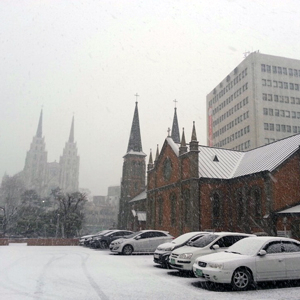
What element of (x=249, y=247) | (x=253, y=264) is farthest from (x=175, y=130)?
(x=253, y=264)

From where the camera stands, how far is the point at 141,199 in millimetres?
54031

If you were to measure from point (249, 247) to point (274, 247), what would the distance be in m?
0.78

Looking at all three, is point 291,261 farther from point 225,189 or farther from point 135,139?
point 135,139

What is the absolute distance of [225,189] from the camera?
107 ft

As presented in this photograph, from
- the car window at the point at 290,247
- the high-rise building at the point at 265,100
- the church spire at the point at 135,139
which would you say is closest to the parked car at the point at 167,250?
the car window at the point at 290,247

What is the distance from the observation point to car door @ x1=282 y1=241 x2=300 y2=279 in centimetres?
1018

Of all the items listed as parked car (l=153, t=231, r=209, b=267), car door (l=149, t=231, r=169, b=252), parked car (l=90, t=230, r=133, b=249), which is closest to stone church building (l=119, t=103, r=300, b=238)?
parked car (l=90, t=230, r=133, b=249)

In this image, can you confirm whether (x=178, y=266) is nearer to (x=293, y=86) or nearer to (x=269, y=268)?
(x=269, y=268)

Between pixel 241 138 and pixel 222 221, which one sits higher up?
pixel 241 138

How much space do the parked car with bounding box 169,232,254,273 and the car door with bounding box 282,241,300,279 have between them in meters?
2.54

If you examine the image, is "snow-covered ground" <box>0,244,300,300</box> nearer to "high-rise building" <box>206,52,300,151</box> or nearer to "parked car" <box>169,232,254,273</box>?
"parked car" <box>169,232,254,273</box>

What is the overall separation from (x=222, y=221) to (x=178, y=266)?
20.7 metres

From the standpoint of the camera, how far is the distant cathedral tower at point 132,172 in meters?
60.3

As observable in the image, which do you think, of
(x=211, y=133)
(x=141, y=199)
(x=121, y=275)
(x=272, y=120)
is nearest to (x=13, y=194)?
(x=141, y=199)
